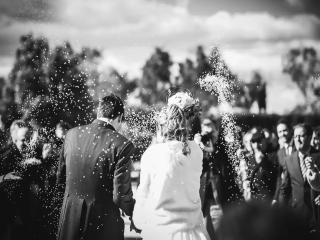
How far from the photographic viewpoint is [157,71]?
1416cm

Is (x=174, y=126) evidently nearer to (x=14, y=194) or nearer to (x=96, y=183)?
(x=96, y=183)

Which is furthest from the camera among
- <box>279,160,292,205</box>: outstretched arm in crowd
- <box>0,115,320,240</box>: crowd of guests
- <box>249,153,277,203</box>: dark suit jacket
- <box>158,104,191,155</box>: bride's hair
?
<box>249,153,277,203</box>: dark suit jacket

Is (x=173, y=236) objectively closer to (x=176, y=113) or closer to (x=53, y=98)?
(x=176, y=113)

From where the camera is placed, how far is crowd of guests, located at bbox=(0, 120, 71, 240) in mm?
4715

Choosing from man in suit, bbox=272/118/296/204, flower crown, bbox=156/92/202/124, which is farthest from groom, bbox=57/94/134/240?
man in suit, bbox=272/118/296/204

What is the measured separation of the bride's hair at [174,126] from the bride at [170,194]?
3cm

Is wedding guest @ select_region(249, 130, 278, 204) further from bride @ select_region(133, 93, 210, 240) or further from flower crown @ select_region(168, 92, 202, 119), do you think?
bride @ select_region(133, 93, 210, 240)

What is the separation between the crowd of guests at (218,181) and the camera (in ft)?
15.7

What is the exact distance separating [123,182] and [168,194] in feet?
1.37

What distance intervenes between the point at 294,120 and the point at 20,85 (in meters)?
8.81

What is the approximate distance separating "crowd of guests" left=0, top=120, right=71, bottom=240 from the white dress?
2090 millimetres

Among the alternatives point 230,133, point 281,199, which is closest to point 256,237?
point 281,199

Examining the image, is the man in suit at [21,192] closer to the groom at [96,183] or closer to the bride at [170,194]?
the groom at [96,183]

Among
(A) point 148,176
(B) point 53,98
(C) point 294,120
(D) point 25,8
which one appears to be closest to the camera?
(A) point 148,176
